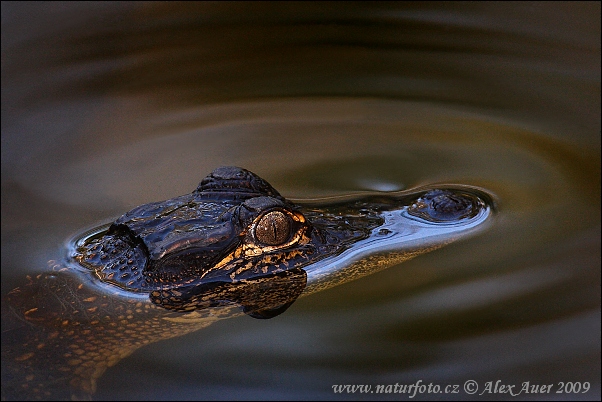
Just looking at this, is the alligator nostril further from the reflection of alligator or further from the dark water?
the reflection of alligator

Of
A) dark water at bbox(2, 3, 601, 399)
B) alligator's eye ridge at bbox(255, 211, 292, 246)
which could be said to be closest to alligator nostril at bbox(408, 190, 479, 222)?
dark water at bbox(2, 3, 601, 399)

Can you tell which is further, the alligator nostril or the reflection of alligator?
the alligator nostril

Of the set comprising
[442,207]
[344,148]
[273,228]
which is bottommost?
[273,228]

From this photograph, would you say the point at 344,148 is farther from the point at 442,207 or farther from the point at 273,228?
the point at 273,228

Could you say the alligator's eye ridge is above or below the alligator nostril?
below

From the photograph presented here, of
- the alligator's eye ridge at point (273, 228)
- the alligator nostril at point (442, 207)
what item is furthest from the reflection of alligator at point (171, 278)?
the alligator nostril at point (442, 207)

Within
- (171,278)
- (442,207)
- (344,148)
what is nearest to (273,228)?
(171,278)

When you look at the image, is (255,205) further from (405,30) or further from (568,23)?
(568,23)
